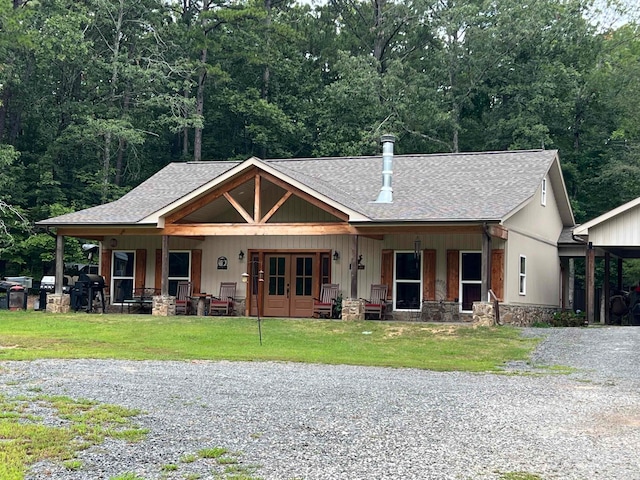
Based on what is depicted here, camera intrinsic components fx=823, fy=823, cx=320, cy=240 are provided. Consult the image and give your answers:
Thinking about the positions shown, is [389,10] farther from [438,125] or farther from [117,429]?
[117,429]

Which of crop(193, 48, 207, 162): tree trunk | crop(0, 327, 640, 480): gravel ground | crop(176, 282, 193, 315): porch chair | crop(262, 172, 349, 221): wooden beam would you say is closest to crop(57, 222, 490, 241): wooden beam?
crop(262, 172, 349, 221): wooden beam

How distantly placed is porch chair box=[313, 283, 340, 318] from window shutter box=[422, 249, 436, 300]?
224cm

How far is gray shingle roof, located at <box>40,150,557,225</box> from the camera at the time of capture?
63.3ft

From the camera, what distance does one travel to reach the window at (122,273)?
76.5 ft

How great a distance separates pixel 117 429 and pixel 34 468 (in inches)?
46.9

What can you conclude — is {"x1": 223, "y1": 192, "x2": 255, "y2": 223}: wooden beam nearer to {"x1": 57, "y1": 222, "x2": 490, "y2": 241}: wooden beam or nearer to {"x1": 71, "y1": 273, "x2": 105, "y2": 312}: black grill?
{"x1": 57, "y1": 222, "x2": 490, "y2": 241}: wooden beam

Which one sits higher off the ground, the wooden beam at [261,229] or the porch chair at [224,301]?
the wooden beam at [261,229]

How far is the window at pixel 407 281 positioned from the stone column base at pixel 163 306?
567 cm

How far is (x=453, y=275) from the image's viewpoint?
20531mm

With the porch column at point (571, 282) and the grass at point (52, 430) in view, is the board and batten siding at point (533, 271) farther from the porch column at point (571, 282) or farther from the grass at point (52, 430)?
the grass at point (52, 430)

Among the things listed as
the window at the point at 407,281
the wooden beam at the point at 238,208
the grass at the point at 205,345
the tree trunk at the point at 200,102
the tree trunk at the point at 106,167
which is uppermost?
the tree trunk at the point at 200,102

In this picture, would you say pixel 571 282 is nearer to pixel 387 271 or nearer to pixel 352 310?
pixel 387 271

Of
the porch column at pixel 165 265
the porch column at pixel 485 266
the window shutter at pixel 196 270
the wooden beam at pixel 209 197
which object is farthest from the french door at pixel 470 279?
the porch column at pixel 165 265

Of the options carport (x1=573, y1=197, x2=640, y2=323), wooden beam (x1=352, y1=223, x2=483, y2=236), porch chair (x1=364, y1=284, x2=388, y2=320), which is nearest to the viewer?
wooden beam (x1=352, y1=223, x2=483, y2=236)
